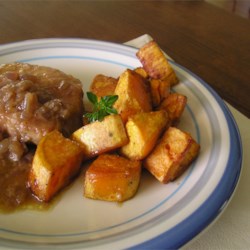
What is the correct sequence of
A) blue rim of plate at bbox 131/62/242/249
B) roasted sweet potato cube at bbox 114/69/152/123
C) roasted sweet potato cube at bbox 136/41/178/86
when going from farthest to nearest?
roasted sweet potato cube at bbox 136/41/178/86 < roasted sweet potato cube at bbox 114/69/152/123 < blue rim of plate at bbox 131/62/242/249

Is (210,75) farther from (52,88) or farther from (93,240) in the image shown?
(93,240)

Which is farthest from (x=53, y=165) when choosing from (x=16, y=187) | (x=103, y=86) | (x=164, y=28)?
(x=164, y=28)

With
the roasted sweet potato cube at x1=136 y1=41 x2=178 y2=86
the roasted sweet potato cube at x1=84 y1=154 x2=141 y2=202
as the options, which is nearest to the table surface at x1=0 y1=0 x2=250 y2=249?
the roasted sweet potato cube at x1=136 y1=41 x2=178 y2=86

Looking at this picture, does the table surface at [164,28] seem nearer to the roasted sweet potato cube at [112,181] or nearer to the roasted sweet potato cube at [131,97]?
the roasted sweet potato cube at [131,97]

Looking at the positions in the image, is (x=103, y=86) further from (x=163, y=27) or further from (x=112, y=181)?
(x=163, y=27)

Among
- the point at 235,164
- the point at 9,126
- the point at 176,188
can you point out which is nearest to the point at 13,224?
the point at 9,126

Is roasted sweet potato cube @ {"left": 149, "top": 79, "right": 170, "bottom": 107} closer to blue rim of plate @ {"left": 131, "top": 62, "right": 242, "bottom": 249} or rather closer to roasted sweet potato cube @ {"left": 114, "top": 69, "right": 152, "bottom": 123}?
roasted sweet potato cube @ {"left": 114, "top": 69, "right": 152, "bottom": 123}

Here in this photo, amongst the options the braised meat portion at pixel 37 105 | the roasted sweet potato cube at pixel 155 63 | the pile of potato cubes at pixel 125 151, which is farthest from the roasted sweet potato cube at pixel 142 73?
the braised meat portion at pixel 37 105
